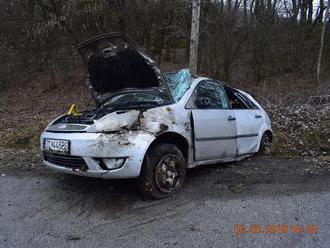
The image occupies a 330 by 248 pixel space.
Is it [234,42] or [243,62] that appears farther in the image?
[243,62]

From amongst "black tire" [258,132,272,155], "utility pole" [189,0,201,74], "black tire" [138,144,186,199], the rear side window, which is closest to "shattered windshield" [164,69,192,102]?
"black tire" [138,144,186,199]

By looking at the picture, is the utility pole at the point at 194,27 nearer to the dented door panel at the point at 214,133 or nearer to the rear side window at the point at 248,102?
the rear side window at the point at 248,102

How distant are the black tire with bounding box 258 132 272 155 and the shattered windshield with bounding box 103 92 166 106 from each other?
2744mm

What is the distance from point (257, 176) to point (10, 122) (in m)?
8.29

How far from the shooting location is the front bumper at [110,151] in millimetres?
3742

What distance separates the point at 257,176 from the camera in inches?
201

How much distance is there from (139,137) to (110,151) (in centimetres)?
39

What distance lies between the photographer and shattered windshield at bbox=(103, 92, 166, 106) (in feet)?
14.9

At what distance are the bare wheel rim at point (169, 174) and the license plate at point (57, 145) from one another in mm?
1159

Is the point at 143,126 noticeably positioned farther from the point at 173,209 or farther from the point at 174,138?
the point at 173,209

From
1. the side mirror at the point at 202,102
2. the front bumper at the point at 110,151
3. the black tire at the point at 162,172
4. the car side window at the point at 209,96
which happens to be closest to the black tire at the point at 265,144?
the car side window at the point at 209,96

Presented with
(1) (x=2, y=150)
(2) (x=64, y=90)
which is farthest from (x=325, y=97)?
(2) (x=64, y=90)

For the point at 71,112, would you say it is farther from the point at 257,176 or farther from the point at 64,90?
the point at 64,90
